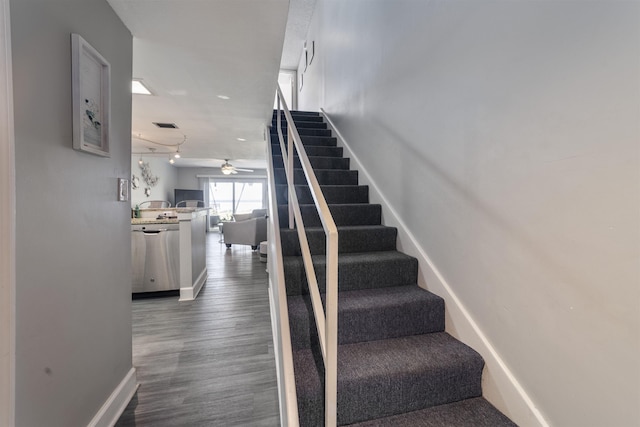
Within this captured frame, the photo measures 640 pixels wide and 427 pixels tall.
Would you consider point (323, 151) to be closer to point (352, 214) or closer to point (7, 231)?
point (352, 214)

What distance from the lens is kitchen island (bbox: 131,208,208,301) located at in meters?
3.28

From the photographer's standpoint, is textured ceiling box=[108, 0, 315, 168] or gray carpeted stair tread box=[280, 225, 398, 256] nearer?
textured ceiling box=[108, 0, 315, 168]

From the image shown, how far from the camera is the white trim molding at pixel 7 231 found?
0.81m

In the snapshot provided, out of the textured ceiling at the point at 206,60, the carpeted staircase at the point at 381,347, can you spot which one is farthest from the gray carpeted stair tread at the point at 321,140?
the carpeted staircase at the point at 381,347

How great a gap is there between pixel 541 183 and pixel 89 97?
2025mm

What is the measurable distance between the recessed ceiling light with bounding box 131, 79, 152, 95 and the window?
8.13m

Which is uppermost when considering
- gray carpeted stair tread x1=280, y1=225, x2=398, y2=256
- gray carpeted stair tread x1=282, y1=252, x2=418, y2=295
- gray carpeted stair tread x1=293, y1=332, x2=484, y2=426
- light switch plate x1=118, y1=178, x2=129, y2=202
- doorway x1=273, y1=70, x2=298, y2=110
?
doorway x1=273, y1=70, x2=298, y2=110

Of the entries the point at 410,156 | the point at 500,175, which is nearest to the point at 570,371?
the point at 500,175

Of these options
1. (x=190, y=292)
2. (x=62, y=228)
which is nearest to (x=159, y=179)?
(x=190, y=292)

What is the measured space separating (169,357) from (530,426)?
2.27 meters

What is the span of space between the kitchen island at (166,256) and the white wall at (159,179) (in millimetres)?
3813

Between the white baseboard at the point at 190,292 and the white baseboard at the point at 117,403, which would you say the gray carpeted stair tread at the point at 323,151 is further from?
the white baseboard at the point at 117,403

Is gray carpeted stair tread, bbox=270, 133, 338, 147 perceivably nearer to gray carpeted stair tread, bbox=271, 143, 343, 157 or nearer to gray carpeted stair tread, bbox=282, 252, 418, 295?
gray carpeted stair tread, bbox=271, 143, 343, 157

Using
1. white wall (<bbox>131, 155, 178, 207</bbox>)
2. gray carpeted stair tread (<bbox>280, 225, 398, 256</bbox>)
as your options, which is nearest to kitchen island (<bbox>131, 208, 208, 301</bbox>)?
gray carpeted stair tread (<bbox>280, 225, 398, 256</bbox>)
